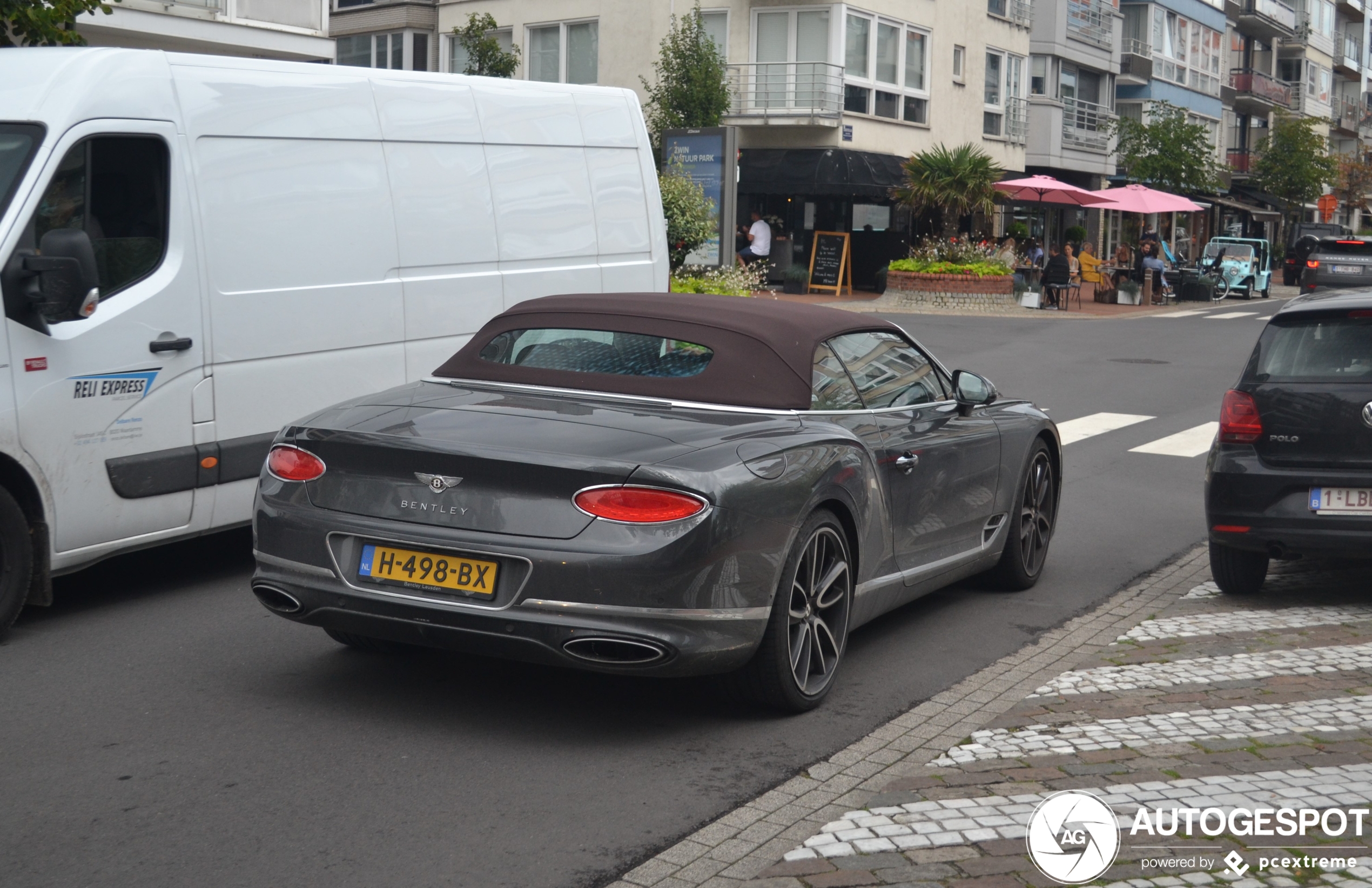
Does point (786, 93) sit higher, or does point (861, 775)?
point (786, 93)

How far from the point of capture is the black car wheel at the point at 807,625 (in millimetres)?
5375

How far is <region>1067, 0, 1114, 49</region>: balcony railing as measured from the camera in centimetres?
5366

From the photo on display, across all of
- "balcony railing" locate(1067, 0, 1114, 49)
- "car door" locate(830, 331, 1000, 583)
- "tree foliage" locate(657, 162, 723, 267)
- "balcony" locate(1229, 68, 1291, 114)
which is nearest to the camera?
"car door" locate(830, 331, 1000, 583)

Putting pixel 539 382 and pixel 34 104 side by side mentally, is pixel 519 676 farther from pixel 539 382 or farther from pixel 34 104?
pixel 34 104

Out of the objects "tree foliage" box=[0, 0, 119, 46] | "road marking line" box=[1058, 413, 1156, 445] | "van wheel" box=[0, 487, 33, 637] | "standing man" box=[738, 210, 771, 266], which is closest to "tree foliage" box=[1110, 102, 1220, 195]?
"standing man" box=[738, 210, 771, 266]

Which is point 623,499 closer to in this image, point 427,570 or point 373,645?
point 427,570

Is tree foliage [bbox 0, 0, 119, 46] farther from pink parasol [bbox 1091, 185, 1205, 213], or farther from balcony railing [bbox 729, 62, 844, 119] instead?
pink parasol [bbox 1091, 185, 1205, 213]

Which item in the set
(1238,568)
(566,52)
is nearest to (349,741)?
(1238,568)

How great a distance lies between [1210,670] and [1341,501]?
1.65m

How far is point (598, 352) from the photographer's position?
6.16 metres

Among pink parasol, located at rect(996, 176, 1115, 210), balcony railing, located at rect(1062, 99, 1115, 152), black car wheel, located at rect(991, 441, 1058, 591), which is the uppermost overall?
balcony railing, located at rect(1062, 99, 1115, 152)

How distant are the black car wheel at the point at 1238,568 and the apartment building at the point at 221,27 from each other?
561 inches

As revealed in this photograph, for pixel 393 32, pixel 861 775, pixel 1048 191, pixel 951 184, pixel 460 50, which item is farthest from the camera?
pixel 393 32

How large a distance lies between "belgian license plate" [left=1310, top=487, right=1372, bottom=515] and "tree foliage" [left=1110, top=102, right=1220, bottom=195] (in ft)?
151
